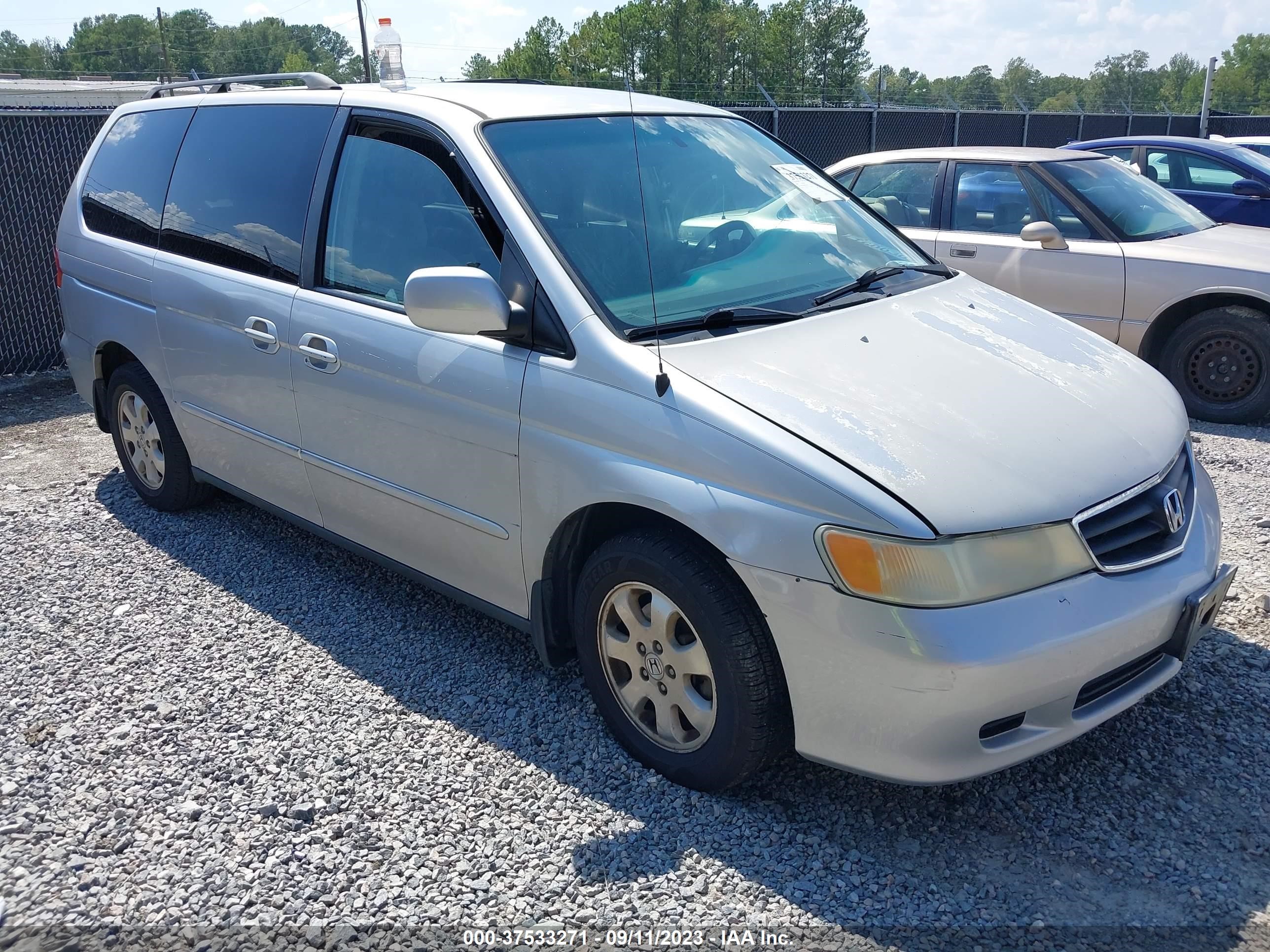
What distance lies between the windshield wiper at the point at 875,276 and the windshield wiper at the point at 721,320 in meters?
0.20

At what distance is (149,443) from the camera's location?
5266 millimetres

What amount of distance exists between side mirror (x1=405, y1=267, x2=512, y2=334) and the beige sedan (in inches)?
147

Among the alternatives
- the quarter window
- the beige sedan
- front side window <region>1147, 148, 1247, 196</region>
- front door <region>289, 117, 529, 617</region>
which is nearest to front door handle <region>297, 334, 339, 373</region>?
front door <region>289, 117, 529, 617</region>

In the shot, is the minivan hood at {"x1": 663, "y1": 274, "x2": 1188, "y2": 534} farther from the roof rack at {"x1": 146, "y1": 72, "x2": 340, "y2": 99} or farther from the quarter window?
the quarter window

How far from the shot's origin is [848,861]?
2.76m

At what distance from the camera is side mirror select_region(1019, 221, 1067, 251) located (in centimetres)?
661

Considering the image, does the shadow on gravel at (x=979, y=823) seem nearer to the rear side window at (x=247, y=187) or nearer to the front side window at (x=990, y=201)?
the rear side window at (x=247, y=187)

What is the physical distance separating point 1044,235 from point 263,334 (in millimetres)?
4847

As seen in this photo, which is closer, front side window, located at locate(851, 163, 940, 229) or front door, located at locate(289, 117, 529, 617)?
front door, located at locate(289, 117, 529, 617)

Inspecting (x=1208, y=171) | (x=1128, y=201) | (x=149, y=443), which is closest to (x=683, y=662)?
(x=149, y=443)

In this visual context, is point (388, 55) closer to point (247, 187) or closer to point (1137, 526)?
point (247, 187)

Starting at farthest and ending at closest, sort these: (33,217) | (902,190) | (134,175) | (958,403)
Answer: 1. (33,217)
2. (902,190)
3. (134,175)
4. (958,403)

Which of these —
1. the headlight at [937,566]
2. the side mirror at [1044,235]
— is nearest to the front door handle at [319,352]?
the headlight at [937,566]

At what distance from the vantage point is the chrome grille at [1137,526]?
2.67 metres
